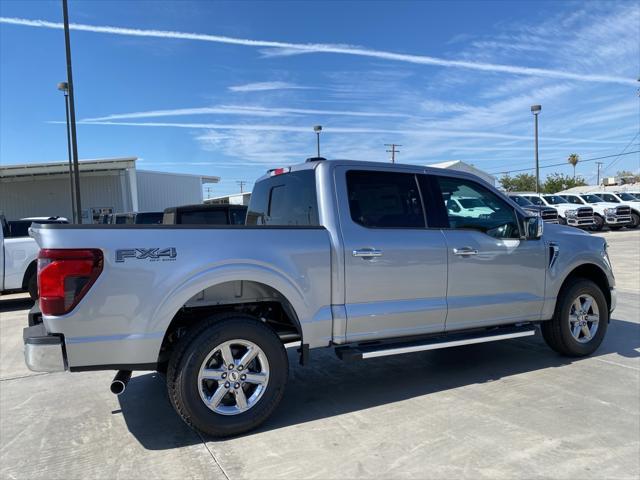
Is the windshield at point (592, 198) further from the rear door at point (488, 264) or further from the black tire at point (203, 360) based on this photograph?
the black tire at point (203, 360)

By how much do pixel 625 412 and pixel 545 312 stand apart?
1.35 meters

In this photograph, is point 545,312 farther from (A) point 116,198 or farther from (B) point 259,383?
(A) point 116,198

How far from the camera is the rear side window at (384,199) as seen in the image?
4.23 meters

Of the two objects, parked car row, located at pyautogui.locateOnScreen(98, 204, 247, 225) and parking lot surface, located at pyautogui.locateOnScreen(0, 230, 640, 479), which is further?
parked car row, located at pyautogui.locateOnScreen(98, 204, 247, 225)

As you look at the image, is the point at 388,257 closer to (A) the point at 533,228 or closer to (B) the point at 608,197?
(A) the point at 533,228

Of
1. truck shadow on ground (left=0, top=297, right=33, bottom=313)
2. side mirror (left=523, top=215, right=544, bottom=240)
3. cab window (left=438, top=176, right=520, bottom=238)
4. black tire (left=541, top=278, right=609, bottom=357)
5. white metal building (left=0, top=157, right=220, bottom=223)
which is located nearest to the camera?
cab window (left=438, top=176, right=520, bottom=238)

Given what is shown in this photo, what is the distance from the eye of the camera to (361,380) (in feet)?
16.0

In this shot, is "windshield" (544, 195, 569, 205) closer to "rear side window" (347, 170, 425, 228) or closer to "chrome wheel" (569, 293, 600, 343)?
"chrome wheel" (569, 293, 600, 343)

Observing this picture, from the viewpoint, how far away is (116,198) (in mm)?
31172

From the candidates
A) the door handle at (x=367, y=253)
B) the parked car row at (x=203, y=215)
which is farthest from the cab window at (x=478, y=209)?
the parked car row at (x=203, y=215)

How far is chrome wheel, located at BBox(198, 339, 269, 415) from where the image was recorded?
141 inches

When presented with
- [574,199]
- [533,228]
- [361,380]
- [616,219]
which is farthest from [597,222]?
[361,380]

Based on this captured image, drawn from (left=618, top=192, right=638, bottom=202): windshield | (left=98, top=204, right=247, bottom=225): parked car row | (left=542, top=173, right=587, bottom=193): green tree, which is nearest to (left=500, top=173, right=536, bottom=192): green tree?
(left=542, top=173, right=587, bottom=193): green tree

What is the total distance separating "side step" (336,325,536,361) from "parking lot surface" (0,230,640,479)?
1.41 ft
